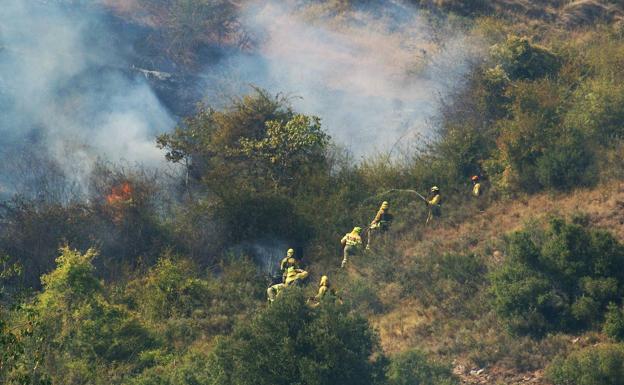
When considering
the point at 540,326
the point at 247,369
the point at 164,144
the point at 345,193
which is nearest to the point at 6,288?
the point at 164,144

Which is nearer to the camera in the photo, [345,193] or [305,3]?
[345,193]

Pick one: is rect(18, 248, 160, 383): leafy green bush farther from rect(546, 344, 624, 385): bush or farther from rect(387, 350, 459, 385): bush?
rect(546, 344, 624, 385): bush

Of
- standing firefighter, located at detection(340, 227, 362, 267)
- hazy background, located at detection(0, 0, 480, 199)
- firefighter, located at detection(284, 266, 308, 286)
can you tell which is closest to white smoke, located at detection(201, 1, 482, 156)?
hazy background, located at detection(0, 0, 480, 199)

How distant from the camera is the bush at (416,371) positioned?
57.8 ft

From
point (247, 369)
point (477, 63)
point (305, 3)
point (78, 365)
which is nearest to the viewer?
point (247, 369)

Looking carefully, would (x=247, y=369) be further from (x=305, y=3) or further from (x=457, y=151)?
(x=305, y=3)

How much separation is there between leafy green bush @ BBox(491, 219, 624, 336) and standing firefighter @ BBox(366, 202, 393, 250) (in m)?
5.82

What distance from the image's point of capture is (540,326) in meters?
19.5

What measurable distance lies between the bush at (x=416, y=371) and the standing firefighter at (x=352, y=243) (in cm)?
648

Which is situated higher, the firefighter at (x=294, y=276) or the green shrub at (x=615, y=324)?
the firefighter at (x=294, y=276)

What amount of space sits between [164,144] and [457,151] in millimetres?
8391

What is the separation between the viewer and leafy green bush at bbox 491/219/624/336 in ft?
63.6

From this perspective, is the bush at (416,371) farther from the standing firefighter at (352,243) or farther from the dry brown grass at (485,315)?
the standing firefighter at (352,243)

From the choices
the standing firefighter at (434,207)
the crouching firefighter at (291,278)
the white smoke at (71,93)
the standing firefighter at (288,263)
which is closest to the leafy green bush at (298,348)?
the crouching firefighter at (291,278)
